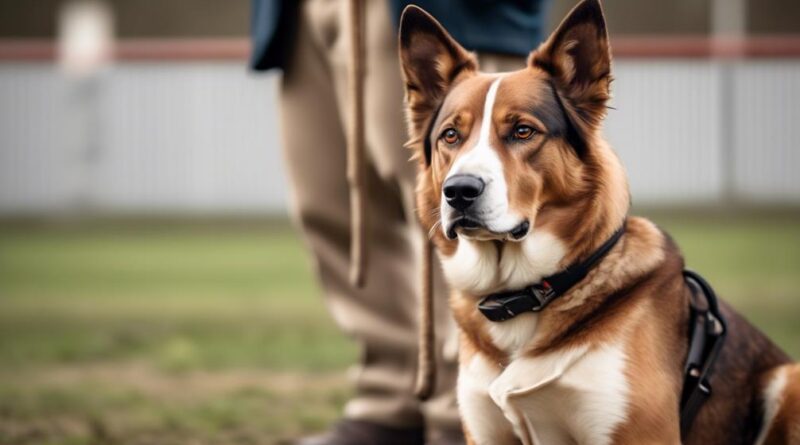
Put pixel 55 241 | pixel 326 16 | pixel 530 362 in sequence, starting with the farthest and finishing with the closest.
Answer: pixel 55 241, pixel 326 16, pixel 530 362

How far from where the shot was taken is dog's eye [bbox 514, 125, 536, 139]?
219cm

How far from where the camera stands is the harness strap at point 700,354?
2193 mm

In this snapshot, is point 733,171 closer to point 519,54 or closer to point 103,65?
point 103,65

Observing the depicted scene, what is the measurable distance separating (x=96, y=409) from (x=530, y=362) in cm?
204

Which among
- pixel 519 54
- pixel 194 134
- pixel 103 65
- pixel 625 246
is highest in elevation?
pixel 519 54

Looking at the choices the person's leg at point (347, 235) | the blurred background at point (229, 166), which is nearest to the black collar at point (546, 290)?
the person's leg at point (347, 235)

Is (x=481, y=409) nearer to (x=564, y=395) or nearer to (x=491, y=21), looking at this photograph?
(x=564, y=395)

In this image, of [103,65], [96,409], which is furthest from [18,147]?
[96,409]

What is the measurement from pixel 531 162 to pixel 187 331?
3562 mm

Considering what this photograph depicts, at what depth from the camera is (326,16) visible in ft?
9.71

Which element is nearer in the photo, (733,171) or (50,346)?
(50,346)

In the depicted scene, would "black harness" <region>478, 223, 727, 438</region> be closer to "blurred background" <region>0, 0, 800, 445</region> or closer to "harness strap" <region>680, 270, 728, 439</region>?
"harness strap" <region>680, 270, 728, 439</region>

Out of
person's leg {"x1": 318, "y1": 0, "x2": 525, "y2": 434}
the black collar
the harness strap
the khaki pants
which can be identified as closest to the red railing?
the khaki pants

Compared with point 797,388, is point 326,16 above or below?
above
